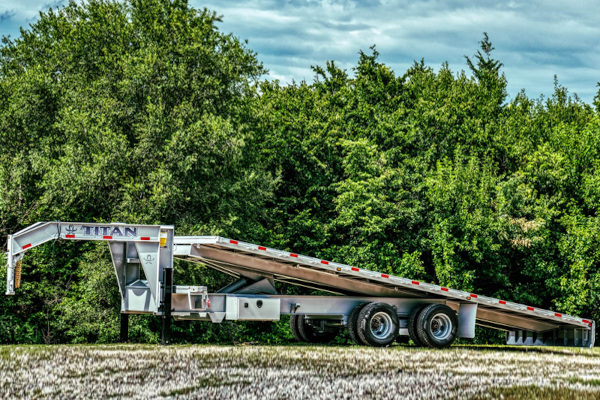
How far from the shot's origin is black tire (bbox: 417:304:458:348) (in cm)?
1736

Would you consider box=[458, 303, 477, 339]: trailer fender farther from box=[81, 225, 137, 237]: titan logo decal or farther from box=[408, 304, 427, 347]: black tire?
box=[81, 225, 137, 237]: titan logo decal

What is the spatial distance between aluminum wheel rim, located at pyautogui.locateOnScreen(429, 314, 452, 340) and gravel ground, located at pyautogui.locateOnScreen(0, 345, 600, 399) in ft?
9.44

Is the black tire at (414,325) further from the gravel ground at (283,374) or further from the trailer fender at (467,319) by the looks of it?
the gravel ground at (283,374)

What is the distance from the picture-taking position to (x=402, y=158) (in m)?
35.9

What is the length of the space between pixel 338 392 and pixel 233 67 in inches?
980

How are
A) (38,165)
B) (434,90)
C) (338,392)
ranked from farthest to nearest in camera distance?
Answer: (434,90) < (38,165) < (338,392)

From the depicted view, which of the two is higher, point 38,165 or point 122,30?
point 122,30

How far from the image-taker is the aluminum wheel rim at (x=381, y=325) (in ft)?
56.4

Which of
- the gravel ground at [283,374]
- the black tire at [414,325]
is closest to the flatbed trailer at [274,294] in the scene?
the black tire at [414,325]

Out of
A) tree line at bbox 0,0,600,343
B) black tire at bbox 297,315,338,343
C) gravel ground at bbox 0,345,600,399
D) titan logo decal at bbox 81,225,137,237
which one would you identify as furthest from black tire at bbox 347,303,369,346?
tree line at bbox 0,0,600,343

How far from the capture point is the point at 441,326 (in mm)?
17891

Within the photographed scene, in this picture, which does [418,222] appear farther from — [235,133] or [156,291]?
[156,291]

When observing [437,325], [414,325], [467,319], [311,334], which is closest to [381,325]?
[414,325]

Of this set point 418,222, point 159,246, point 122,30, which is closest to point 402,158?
point 418,222
